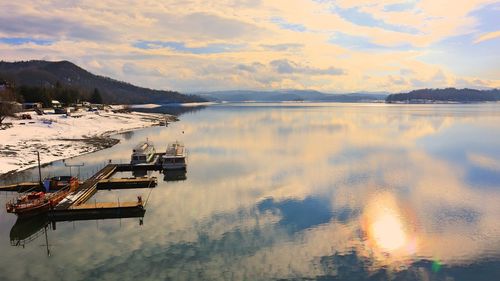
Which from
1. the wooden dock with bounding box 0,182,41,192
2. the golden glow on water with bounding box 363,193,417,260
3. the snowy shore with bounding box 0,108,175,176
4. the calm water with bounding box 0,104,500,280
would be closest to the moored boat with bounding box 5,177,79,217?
the calm water with bounding box 0,104,500,280

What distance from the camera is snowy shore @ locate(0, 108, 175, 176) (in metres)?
63.4

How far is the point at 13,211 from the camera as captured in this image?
36844 millimetres

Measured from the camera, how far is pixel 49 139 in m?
84.4

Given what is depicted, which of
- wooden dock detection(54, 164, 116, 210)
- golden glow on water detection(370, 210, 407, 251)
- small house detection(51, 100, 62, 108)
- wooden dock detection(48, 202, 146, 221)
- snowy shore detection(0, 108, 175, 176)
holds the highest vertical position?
small house detection(51, 100, 62, 108)

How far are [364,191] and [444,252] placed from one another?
16.7m

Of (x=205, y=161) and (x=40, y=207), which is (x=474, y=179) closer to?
(x=205, y=161)

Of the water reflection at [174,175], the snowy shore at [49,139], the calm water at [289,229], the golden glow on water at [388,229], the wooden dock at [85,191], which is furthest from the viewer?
the snowy shore at [49,139]

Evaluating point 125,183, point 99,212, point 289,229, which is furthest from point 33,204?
point 289,229

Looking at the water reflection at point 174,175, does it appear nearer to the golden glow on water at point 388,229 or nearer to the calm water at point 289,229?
the calm water at point 289,229

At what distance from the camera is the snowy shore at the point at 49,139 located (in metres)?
63.4

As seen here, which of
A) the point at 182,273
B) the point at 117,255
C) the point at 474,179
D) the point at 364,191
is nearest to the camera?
the point at 182,273

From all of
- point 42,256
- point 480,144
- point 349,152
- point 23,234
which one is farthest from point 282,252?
point 480,144

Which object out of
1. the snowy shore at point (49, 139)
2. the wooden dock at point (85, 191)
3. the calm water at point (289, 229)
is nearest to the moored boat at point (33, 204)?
the wooden dock at point (85, 191)

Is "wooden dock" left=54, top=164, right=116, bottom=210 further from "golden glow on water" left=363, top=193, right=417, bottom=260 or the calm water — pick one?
"golden glow on water" left=363, top=193, right=417, bottom=260
